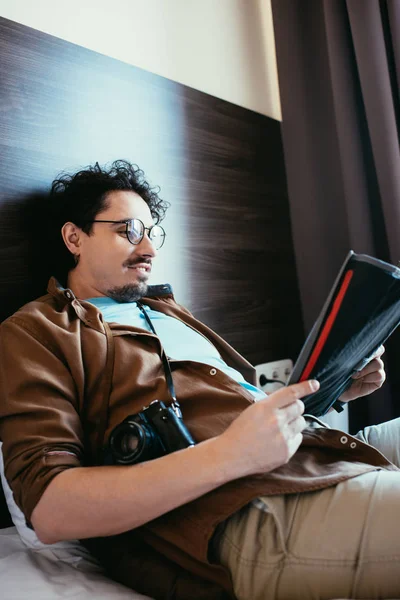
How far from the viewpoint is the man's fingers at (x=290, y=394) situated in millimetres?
837

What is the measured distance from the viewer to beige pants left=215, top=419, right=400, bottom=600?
31.6 inches

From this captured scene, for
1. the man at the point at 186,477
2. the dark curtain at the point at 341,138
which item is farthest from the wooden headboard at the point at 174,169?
the man at the point at 186,477

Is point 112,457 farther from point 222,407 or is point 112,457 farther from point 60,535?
point 222,407

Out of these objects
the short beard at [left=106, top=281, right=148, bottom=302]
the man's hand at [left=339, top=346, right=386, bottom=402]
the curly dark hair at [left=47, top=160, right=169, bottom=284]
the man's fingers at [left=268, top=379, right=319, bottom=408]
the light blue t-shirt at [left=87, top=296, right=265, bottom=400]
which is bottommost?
the man's hand at [left=339, top=346, right=386, bottom=402]

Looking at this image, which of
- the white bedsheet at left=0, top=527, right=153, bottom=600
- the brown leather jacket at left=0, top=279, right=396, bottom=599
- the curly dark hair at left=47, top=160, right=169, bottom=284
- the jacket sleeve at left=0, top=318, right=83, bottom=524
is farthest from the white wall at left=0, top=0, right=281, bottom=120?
the white bedsheet at left=0, top=527, right=153, bottom=600

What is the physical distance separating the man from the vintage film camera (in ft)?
0.07

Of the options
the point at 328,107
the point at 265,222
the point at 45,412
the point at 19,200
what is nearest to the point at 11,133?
the point at 19,200

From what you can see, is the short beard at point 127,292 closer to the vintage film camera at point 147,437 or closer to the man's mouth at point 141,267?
the man's mouth at point 141,267

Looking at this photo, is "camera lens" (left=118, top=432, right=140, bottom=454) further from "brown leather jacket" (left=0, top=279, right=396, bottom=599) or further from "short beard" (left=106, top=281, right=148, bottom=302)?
"short beard" (left=106, top=281, right=148, bottom=302)

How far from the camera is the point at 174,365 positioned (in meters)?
1.12

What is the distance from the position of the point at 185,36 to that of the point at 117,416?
1.38 meters

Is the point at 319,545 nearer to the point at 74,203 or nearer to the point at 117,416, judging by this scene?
the point at 117,416

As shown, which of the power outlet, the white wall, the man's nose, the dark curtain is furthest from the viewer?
the power outlet

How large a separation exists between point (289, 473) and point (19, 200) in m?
0.86
